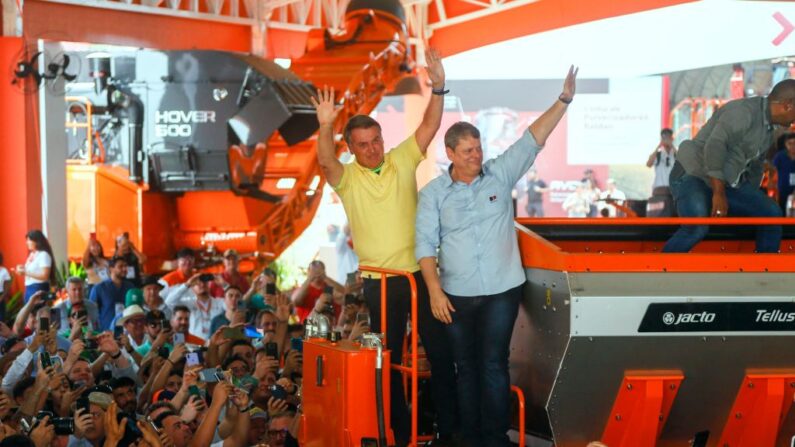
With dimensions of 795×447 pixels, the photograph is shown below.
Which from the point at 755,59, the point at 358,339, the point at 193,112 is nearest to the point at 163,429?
the point at 358,339

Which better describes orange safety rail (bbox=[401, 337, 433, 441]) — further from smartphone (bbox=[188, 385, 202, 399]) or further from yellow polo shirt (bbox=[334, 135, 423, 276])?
smartphone (bbox=[188, 385, 202, 399])

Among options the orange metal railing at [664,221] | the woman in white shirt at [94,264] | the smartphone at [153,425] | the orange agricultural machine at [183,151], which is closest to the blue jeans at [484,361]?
the orange metal railing at [664,221]

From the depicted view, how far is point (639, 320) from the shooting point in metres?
6.20

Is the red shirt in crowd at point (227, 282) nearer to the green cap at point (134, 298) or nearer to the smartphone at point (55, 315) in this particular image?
the green cap at point (134, 298)

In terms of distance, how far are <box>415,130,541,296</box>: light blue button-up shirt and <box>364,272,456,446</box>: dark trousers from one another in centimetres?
27

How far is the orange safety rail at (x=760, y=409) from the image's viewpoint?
6410 millimetres

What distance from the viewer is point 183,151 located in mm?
18672

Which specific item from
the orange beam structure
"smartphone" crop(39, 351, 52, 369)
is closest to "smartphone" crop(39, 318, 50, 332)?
"smartphone" crop(39, 351, 52, 369)

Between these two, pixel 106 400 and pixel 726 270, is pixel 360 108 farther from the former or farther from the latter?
pixel 726 270

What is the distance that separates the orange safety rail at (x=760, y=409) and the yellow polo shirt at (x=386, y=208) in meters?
1.92

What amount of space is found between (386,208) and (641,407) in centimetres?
181

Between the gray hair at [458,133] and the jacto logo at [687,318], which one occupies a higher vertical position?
the gray hair at [458,133]

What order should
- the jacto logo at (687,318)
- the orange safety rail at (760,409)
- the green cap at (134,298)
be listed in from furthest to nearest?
1. the green cap at (134,298)
2. the orange safety rail at (760,409)
3. the jacto logo at (687,318)

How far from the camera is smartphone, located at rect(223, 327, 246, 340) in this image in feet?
35.3
